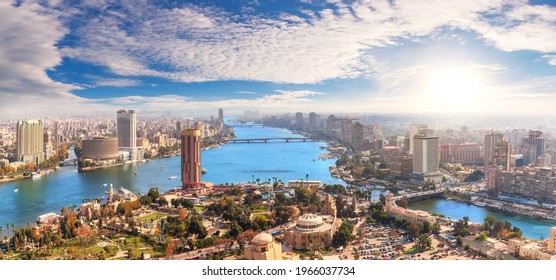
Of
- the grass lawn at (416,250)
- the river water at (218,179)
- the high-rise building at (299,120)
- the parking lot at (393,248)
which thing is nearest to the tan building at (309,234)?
the parking lot at (393,248)

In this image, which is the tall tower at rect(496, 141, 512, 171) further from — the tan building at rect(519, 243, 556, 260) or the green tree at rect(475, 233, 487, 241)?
the tan building at rect(519, 243, 556, 260)

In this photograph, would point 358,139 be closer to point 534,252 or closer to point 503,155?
point 503,155

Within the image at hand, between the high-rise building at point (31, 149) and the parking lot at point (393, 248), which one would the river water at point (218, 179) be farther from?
the parking lot at point (393, 248)

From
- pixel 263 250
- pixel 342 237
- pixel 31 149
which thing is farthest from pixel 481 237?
pixel 31 149

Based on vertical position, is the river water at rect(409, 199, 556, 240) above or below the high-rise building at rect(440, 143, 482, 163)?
below

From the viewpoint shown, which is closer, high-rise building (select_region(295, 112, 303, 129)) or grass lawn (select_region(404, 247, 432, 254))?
grass lawn (select_region(404, 247, 432, 254))

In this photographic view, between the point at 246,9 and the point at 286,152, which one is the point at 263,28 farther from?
the point at 286,152

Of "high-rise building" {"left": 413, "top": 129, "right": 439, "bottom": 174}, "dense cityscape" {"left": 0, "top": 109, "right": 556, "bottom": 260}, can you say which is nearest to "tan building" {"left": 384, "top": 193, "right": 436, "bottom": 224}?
"dense cityscape" {"left": 0, "top": 109, "right": 556, "bottom": 260}
